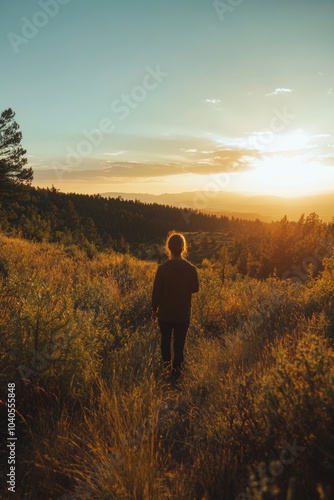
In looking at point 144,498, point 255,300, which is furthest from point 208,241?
point 144,498

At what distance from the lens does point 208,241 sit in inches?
3836

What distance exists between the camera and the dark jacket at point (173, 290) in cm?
494

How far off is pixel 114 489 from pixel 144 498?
0.87 feet

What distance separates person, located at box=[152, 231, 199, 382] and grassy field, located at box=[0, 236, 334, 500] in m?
0.36

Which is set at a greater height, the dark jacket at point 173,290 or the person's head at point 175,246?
the person's head at point 175,246

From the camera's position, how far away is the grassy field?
226 cm

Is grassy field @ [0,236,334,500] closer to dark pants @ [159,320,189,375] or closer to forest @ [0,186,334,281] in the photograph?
dark pants @ [159,320,189,375]
